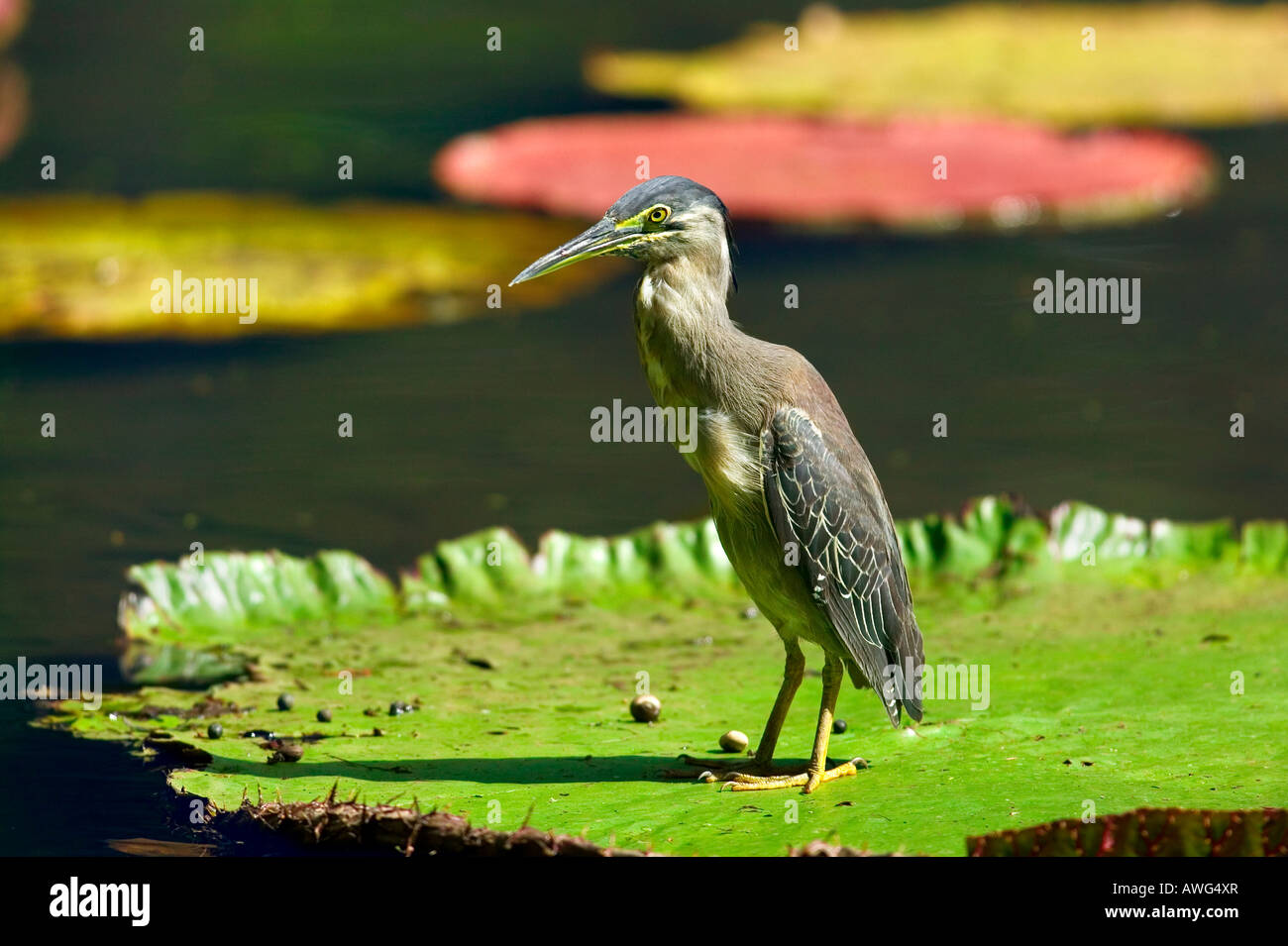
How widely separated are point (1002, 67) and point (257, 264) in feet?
29.0

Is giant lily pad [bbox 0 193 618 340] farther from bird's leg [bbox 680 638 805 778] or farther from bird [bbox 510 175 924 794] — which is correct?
bird's leg [bbox 680 638 805 778]

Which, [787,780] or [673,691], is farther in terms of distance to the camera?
[673,691]

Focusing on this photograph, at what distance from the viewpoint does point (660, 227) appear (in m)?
5.35

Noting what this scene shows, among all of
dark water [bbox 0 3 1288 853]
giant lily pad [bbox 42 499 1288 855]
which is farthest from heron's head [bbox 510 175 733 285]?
dark water [bbox 0 3 1288 853]

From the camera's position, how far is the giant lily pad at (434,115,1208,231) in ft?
41.7

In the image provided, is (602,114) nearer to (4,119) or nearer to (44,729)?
(4,119)

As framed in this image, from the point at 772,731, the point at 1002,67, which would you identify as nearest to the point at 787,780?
the point at 772,731

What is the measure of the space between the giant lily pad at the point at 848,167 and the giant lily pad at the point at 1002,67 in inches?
43.0

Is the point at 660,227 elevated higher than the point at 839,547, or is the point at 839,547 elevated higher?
the point at 660,227

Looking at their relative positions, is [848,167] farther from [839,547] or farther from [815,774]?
[815,774]

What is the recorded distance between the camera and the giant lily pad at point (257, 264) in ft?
35.5

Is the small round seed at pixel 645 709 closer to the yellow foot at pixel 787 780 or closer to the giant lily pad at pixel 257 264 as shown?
the yellow foot at pixel 787 780

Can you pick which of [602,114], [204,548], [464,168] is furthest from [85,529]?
[602,114]

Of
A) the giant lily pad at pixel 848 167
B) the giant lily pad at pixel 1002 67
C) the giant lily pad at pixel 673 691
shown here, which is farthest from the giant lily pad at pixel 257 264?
the giant lily pad at pixel 1002 67
